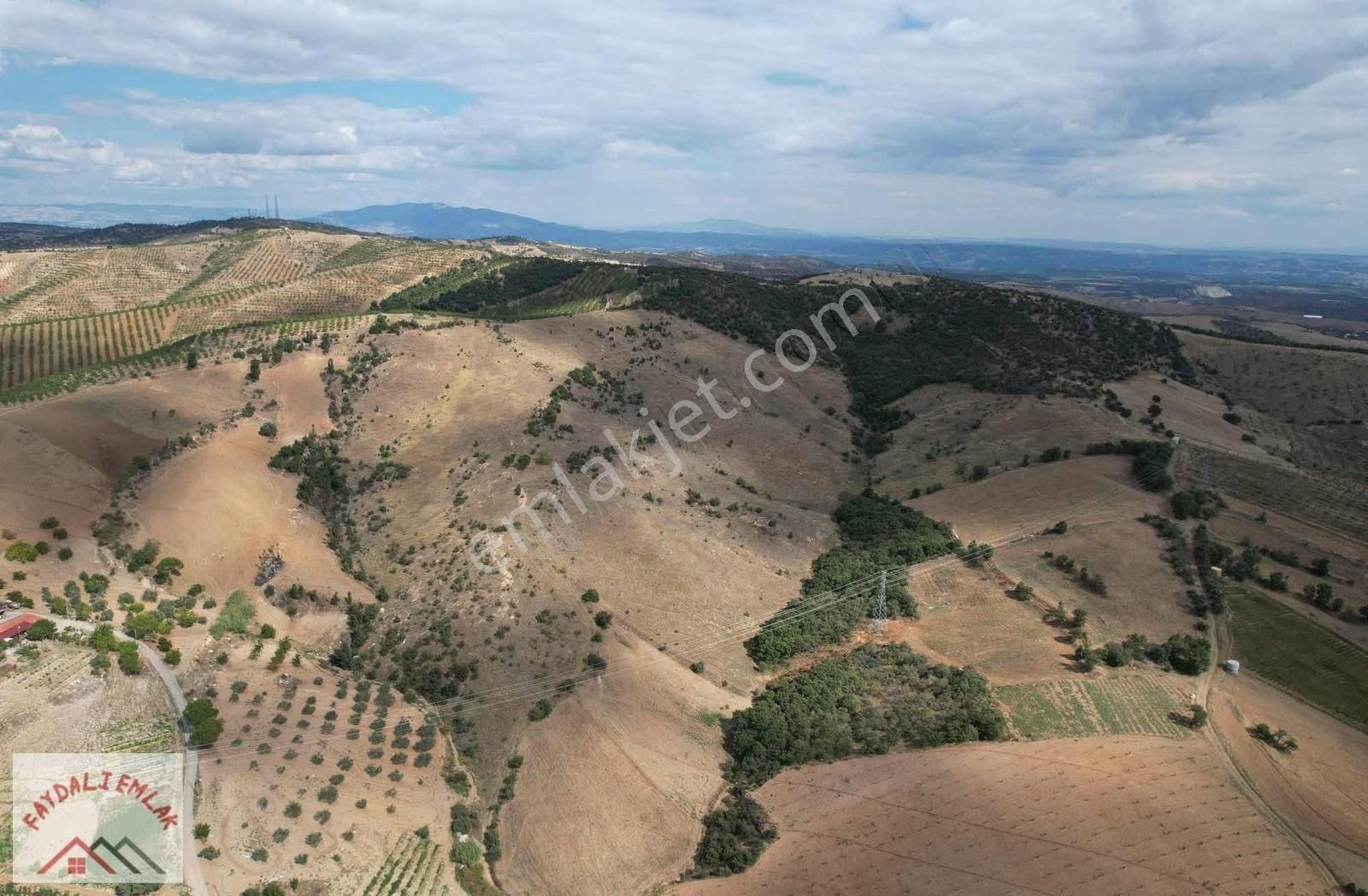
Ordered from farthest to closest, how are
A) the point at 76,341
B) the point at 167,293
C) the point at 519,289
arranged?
the point at 167,293 → the point at 519,289 → the point at 76,341

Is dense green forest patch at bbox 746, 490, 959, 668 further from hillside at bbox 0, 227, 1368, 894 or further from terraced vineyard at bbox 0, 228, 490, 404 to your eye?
terraced vineyard at bbox 0, 228, 490, 404

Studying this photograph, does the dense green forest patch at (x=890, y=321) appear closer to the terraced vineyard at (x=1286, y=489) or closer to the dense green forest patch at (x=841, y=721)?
the terraced vineyard at (x=1286, y=489)

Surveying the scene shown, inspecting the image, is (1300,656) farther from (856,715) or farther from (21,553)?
(21,553)

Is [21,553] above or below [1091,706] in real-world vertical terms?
above

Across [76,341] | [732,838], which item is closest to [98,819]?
[732,838]

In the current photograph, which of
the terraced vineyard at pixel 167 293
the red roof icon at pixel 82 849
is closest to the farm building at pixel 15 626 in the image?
the red roof icon at pixel 82 849

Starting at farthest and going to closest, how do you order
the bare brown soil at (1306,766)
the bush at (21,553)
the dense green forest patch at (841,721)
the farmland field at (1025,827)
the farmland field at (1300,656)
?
the farmland field at (1300,656)
the bush at (21,553)
the dense green forest patch at (841,721)
the bare brown soil at (1306,766)
the farmland field at (1025,827)
